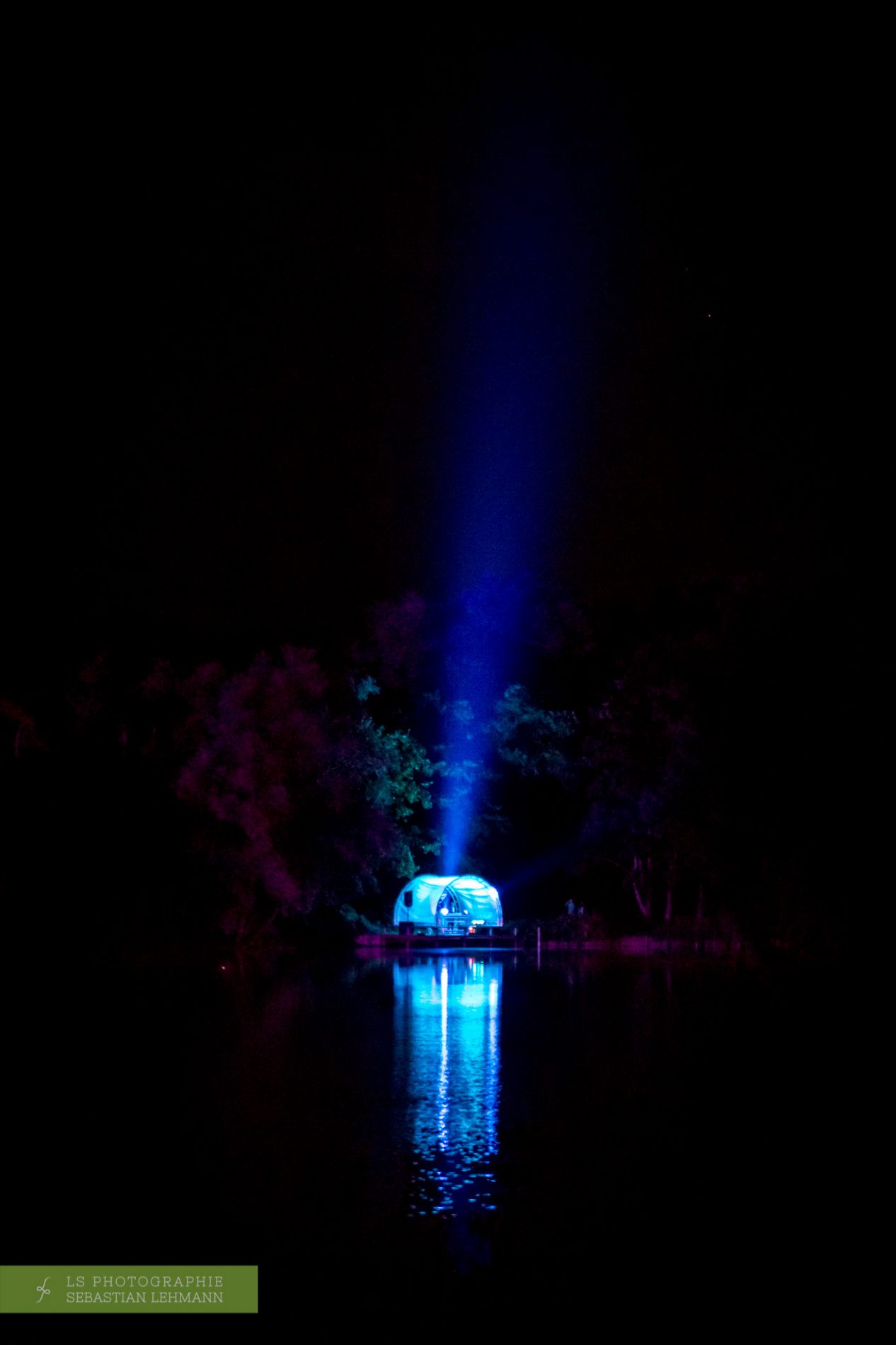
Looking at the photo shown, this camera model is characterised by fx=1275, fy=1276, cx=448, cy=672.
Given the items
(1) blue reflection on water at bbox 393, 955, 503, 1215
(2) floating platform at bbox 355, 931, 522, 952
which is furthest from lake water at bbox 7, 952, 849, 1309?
(2) floating platform at bbox 355, 931, 522, 952

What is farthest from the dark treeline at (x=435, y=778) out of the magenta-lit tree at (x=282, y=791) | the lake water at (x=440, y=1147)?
the lake water at (x=440, y=1147)

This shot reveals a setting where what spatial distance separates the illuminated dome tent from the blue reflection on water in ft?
60.6

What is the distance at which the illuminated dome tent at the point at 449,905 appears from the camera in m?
43.0

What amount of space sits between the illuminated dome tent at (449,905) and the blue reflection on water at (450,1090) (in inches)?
728

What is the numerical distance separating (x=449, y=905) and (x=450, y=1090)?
31.4 meters

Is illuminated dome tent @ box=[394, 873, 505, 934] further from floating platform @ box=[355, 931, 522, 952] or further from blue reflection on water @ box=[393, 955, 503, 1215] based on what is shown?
blue reflection on water @ box=[393, 955, 503, 1215]

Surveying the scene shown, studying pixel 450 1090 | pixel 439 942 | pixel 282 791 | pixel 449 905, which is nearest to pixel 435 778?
pixel 449 905

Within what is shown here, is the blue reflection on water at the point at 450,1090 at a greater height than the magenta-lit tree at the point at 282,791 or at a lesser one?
lesser

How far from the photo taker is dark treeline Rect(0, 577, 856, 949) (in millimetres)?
22688

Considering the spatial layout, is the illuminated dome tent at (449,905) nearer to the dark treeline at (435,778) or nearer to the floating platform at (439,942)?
the floating platform at (439,942)

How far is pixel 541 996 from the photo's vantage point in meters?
22.8

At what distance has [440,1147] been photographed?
9531 mm

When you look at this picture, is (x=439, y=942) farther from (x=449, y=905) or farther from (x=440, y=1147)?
(x=440, y=1147)

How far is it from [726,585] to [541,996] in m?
27.4
